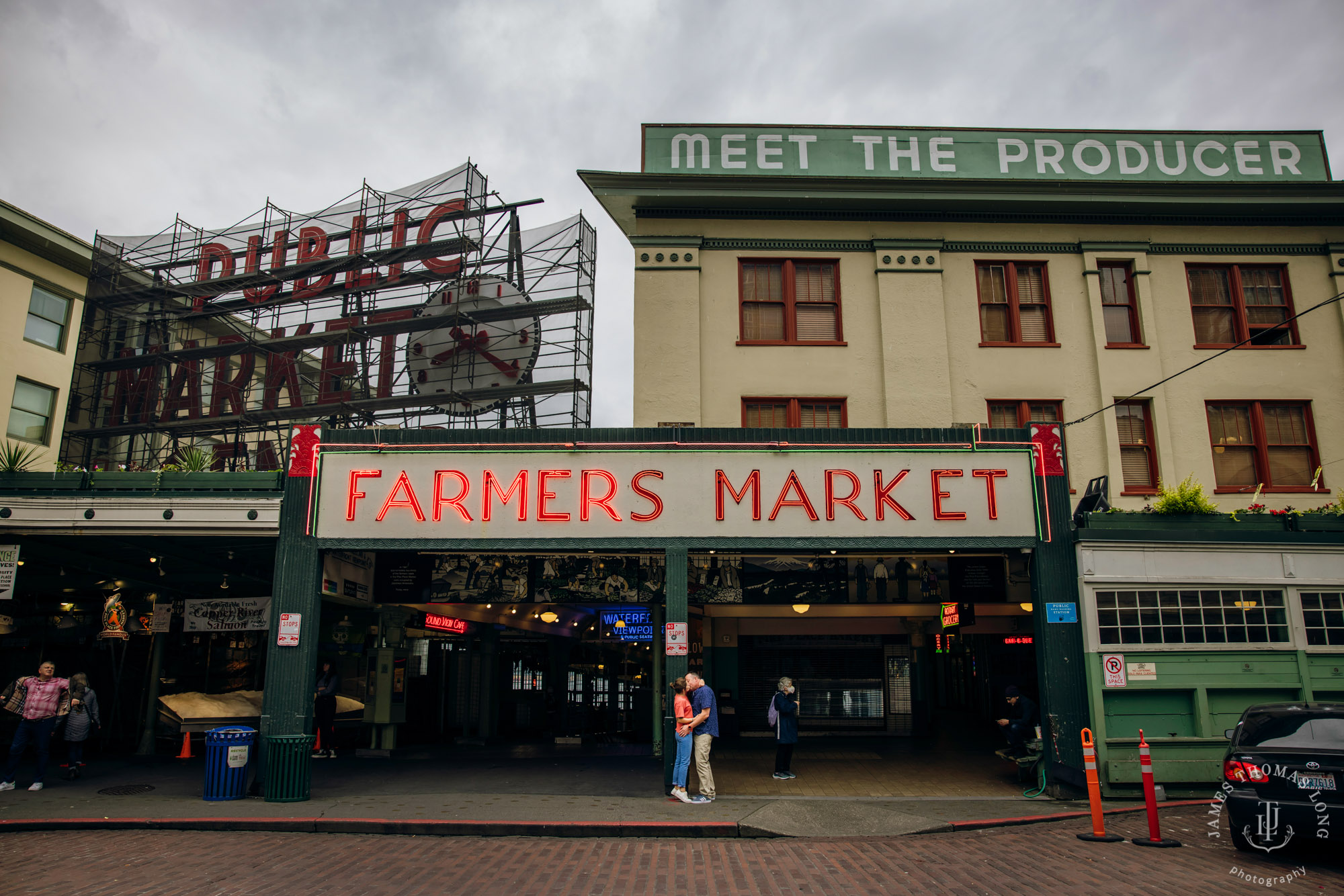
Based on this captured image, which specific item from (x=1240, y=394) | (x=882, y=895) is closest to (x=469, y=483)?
(x=882, y=895)

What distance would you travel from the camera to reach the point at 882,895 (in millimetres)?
8203

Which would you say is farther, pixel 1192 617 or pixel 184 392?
pixel 184 392

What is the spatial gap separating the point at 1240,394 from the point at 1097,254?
3986mm

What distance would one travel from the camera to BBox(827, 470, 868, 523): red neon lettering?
1387 cm

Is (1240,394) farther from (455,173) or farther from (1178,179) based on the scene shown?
(455,173)

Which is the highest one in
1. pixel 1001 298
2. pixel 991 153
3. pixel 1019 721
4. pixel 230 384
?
pixel 991 153

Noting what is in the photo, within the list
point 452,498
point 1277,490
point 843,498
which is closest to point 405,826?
point 452,498

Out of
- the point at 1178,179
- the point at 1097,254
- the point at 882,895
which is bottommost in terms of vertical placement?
the point at 882,895

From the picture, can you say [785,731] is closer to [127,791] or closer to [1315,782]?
[1315,782]

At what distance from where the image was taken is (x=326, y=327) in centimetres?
2952

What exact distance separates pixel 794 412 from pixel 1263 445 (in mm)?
9366

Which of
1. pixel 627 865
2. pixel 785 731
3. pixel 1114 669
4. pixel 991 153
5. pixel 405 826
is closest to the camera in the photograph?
pixel 627 865

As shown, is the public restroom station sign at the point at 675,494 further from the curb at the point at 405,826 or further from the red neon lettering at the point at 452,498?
the curb at the point at 405,826

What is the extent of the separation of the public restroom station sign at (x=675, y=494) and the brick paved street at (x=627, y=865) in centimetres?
466
